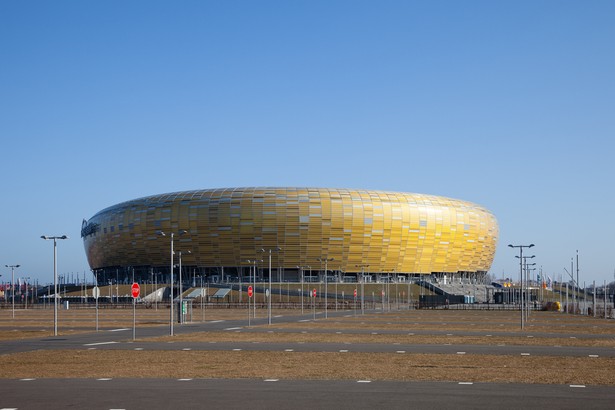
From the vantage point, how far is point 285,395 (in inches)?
747

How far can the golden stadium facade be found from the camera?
146500mm

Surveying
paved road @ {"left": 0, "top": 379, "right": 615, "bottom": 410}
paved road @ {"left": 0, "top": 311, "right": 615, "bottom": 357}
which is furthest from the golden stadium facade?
paved road @ {"left": 0, "top": 379, "right": 615, "bottom": 410}

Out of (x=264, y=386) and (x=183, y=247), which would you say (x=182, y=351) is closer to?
(x=264, y=386)

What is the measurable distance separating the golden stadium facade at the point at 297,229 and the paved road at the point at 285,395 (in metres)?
119

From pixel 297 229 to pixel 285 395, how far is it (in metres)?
128

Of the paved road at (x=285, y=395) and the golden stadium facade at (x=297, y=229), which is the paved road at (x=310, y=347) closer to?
the paved road at (x=285, y=395)

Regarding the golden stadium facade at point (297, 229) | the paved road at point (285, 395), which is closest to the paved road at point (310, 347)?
the paved road at point (285, 395)

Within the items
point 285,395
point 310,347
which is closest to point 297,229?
point 310,347

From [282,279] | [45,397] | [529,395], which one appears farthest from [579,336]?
[282,279]

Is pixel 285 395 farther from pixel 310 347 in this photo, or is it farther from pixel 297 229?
pixel 297 229


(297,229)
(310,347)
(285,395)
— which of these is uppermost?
(297,229)

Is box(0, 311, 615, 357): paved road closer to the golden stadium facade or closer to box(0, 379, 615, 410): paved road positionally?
box(0, 379, 615, 410): paved road

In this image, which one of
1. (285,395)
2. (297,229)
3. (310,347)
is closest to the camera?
(285,395)

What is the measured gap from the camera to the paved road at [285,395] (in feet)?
56.9
